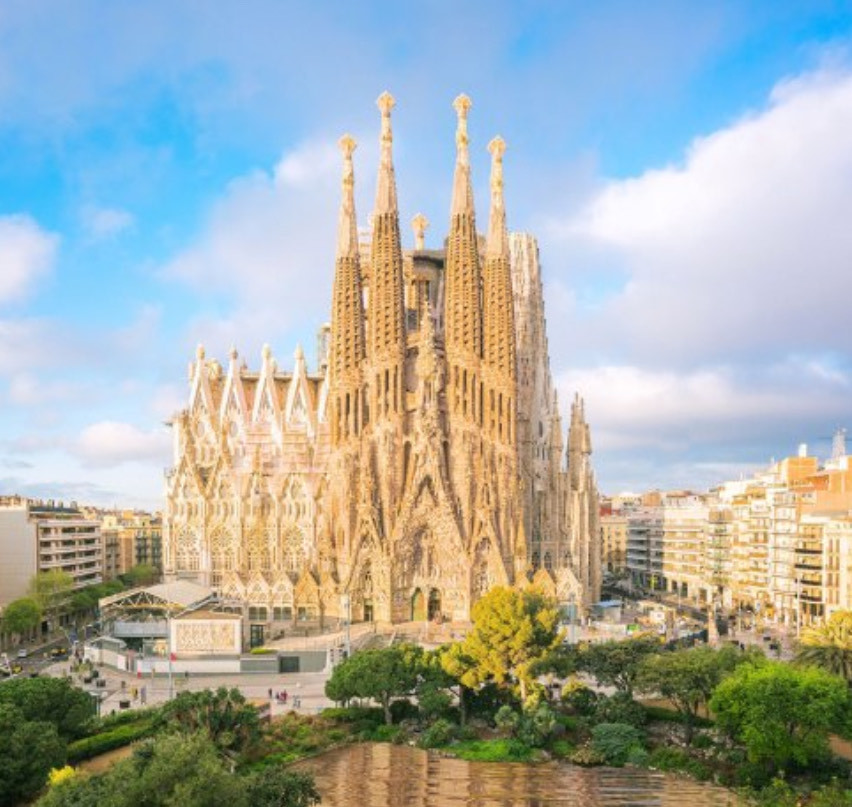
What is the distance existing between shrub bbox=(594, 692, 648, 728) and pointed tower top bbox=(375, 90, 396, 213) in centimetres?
3902

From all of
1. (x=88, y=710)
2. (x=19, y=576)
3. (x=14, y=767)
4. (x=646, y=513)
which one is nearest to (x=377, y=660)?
(x=88, y=710)

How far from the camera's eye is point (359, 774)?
28344mm

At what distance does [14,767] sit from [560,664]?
1874 cm

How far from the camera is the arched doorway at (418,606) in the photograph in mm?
58312

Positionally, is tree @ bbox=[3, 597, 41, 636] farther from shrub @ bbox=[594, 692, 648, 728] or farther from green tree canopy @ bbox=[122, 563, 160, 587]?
shrub @ bbox=[594, 692, 648, 728]

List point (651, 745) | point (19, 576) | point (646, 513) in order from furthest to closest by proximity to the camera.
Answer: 1. point (646, 513)
2. point (19, 576)
3. point (651, 745)

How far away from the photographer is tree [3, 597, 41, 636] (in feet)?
180

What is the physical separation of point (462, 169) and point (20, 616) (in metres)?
41.2

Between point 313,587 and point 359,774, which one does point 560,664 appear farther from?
point 313,587

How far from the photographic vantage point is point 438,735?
31.2 metres

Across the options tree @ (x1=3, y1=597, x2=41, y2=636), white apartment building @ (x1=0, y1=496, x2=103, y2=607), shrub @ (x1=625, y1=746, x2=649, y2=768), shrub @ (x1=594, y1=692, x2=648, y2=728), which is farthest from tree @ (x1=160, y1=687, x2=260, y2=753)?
white apartment building @ (x1=0, y1=496, x2=103, y2=607)

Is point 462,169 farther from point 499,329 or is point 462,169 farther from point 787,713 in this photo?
point 787,713

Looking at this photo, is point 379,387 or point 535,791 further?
point 379,387

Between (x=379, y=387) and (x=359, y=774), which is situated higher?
(x=379, y=387)
